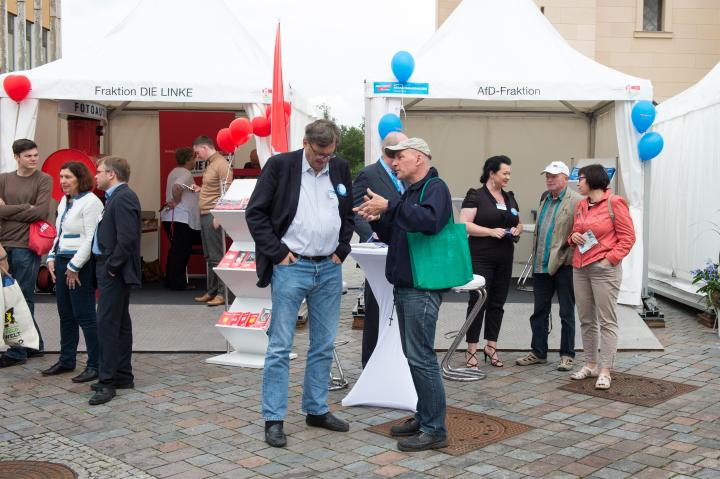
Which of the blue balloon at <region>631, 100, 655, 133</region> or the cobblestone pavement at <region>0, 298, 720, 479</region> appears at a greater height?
the blue balloon at <region>631, 100, 655, 133</region>

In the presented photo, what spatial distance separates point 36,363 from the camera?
693cm

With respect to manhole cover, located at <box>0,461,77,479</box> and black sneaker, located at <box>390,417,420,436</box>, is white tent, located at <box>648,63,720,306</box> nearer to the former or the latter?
black sneaker, located at <box>390,417,420,436</box>

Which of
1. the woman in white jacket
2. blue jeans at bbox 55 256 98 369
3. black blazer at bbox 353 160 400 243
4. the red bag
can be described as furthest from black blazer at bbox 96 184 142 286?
black blazer at bbox 353 160 400 243

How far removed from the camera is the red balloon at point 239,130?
8266 millimetres

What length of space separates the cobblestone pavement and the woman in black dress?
0.52 meters

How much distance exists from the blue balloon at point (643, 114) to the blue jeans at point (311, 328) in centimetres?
490

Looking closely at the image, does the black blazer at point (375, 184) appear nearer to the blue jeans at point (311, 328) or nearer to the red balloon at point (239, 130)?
the blue jeans at point (311, 328)

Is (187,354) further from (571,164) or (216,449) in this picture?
(571,164)

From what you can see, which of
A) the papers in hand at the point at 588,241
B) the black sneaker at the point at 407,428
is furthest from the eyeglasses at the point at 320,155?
the papers in hand at the point at 588,241

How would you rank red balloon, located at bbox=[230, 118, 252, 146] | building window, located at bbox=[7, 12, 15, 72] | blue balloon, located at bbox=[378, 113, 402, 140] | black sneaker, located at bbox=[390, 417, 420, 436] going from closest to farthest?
black sneaker, located at bbox=[390, 417, 420, 436] → blue balloon, located at bbox=[378, 113, 402, 140] → red balloon, located at bbox=[230, 118, 252, 146] → building window, located at bbox=[7, 12, 15, 72]

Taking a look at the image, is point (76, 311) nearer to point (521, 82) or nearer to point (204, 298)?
point (204, 298)

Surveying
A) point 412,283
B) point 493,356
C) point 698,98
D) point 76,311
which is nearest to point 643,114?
point 698,98

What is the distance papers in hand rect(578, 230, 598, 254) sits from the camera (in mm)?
6123

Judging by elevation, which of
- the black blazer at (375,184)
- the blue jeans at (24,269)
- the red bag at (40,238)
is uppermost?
the black blazer at (375,184)
